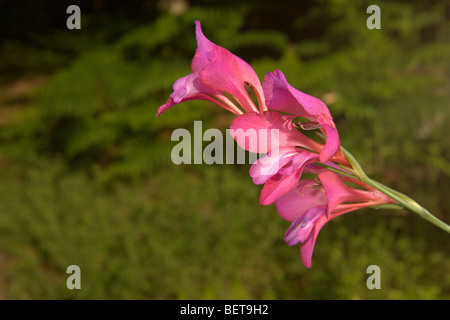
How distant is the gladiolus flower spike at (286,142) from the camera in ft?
2.04

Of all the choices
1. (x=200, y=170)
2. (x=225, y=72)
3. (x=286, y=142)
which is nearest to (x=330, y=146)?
(x=286, y=142)

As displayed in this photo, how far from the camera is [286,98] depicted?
0.64 metres

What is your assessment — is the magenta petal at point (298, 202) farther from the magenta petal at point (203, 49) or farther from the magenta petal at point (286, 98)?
the magenta petal at point (203, 49)

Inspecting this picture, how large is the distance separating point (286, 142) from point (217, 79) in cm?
14

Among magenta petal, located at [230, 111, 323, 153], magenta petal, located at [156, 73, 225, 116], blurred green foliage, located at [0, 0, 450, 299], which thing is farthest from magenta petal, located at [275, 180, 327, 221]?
blurred green foliage, located at [0, 0, 450, 299]

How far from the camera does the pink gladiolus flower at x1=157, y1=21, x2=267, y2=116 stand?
0.63 meters

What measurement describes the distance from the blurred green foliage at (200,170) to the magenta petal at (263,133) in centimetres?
98

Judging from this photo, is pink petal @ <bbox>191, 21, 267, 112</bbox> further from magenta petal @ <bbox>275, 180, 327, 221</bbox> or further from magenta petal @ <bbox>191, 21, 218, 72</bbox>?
magenta petal @ <bbox>275, 180, 327, 221</bbox>

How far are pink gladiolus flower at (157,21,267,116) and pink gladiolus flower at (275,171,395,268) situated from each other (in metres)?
0.15

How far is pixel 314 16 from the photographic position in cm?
391

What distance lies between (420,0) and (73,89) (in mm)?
3244

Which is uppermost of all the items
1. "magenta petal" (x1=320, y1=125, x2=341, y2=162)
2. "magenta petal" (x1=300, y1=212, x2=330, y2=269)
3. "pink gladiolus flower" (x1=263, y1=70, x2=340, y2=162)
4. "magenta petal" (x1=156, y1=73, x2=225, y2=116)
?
"magenta petal" (x1=156, y1=73, x2=225, y2=116)
